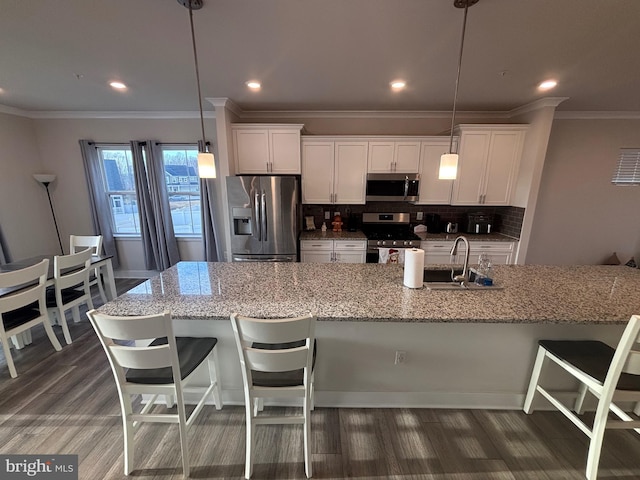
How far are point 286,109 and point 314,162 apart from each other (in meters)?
0.88

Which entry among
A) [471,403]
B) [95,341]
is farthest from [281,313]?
[95,341]

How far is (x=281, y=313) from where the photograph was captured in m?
1.46

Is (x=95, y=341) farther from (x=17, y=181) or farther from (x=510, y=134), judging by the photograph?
(x=510, y=134)

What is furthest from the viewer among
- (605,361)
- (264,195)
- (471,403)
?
(264,195)

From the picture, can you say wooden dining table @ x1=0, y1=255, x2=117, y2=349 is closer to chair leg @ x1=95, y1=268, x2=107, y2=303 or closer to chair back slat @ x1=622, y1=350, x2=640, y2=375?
chair leg @ x1=95, y1=268, x2=107, y2=303

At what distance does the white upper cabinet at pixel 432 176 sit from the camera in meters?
3.64

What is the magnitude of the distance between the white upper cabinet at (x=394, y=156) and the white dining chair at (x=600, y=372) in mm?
2677

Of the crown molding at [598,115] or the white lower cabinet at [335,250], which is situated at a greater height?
the crown molding at [598,115]

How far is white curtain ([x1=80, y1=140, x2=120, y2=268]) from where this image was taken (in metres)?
4.00

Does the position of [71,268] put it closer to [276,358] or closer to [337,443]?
[276,358]

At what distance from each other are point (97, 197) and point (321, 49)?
428cm

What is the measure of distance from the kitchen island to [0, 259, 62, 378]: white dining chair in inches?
50.2

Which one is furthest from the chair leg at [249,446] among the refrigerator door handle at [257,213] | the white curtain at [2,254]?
the white curtain at [2,254]

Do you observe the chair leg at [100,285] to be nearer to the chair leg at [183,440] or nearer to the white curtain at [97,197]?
the white curtain at [97,197]
